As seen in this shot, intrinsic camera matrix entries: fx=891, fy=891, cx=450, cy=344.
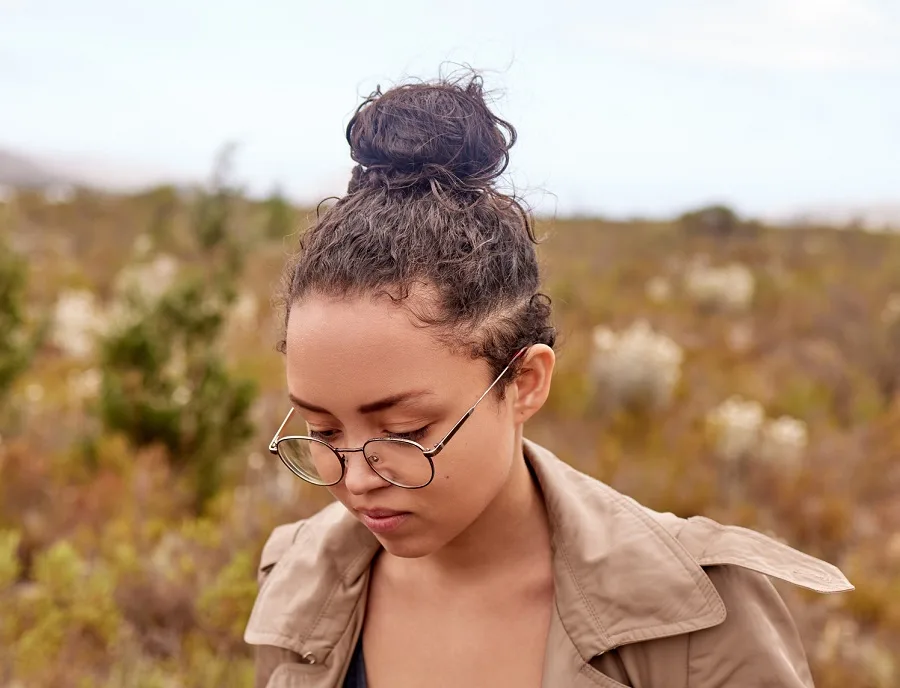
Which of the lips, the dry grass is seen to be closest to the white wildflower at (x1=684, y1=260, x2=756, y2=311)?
the dry grass

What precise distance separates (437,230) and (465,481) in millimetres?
400

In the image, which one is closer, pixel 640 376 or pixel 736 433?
pixel 736 433

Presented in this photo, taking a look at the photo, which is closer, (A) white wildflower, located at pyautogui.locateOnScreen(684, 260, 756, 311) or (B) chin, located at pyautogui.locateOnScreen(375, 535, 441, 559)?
(B) chin, located at pyautogui.locateOnScreen(375, 535, 441, 559)

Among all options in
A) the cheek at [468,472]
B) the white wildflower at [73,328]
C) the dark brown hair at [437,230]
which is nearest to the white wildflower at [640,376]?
the white wildflower at [73,328]

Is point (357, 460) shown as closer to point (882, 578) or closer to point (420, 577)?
point (420, 577)

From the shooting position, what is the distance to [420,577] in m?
1.76

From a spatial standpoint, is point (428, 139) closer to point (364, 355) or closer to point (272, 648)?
point (364, 355)

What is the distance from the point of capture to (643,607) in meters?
1.44

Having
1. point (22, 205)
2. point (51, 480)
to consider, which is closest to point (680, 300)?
point (51, 480)

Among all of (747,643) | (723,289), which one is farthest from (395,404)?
(723,289)

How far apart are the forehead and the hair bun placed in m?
0.26

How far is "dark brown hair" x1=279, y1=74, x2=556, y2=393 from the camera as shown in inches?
54.0

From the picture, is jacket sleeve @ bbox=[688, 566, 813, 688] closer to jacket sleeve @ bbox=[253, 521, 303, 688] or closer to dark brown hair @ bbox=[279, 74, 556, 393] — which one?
dark brown hair @ bbox=[279, 74, 556, 393]

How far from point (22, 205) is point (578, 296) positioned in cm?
1746
